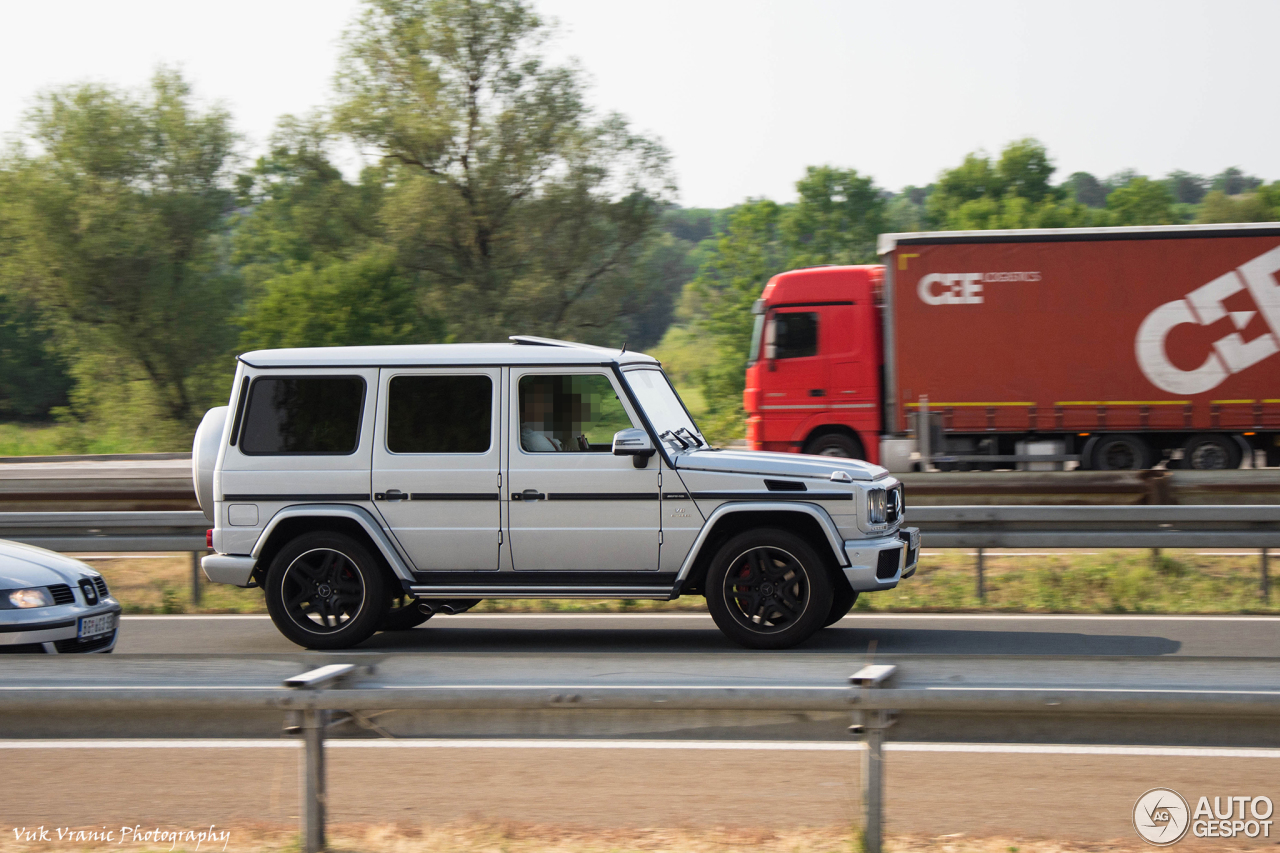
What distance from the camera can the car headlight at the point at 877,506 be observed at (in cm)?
745

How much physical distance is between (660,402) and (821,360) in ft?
33.0

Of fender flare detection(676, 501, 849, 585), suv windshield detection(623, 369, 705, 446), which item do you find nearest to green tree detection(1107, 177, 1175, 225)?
suv windshield detection(623, 369, 705, 446)

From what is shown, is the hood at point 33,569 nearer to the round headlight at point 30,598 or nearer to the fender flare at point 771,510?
the round headlight at point 30,598

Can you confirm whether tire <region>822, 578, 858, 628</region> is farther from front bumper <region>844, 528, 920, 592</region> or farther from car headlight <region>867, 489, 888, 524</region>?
car headlight <region>867, 489, 888, 524</region>

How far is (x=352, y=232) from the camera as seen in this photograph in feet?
110

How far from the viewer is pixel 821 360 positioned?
17.7m

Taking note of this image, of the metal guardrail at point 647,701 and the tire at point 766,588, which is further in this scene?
the tire at point 766,588

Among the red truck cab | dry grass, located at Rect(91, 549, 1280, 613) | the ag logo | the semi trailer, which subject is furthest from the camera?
the red truck cab

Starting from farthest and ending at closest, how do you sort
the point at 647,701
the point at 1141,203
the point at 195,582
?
the point at 1141,203
the point at 195,582
the point at 647,701

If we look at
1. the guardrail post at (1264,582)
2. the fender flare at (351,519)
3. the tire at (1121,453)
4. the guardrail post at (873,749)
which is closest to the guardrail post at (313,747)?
the guardrail post at (873,749)

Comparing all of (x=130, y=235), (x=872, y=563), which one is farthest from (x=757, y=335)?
(x=130, y=235)

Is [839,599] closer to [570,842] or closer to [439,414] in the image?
[439,414]

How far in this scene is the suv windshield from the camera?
25.3ft

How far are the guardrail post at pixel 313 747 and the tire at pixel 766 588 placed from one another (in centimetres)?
396
